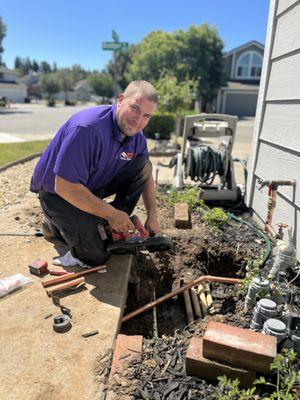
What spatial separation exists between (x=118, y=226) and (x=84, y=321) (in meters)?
0.74

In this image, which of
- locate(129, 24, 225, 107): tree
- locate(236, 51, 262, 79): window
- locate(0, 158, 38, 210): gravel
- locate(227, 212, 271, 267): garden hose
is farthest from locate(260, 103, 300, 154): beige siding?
locate(236, 51, 262, 79): window

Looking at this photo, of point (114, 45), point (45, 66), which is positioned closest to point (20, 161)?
point (114, 45)

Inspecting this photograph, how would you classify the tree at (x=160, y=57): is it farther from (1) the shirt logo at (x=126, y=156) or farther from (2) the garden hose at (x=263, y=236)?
(1) the shirt logo at (x=126, y=156)

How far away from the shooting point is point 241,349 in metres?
1.63

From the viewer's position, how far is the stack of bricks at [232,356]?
5.36 feet

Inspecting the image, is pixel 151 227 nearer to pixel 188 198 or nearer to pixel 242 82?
pixel 188 198

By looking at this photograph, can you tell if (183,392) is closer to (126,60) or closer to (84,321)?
(84,321)

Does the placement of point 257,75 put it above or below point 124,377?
above

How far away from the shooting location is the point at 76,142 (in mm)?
2328

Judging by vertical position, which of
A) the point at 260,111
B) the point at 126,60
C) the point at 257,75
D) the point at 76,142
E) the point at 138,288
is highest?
the point at 126,60

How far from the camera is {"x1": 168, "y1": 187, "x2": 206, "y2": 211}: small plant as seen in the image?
14.4 feet

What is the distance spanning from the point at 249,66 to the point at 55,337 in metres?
36.3

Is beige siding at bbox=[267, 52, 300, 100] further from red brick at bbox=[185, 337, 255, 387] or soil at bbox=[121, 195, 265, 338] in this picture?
red brick at bbox=[185, 337, 255, 387]

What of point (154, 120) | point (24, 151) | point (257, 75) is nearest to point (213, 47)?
point (257, 75)
